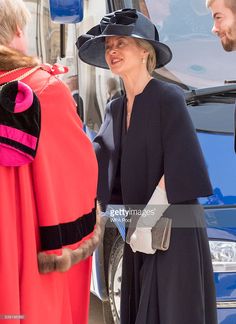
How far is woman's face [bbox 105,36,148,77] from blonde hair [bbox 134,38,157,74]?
17 millimetres

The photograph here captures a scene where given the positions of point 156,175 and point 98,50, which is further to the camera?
point 98,50

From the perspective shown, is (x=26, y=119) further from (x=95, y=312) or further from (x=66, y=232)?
(x=95, y=312)

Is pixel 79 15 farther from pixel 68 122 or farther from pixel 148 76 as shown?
pixel 68 122

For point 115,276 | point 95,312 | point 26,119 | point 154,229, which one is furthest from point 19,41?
point 95,312

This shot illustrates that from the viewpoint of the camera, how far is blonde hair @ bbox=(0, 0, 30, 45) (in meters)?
2.13

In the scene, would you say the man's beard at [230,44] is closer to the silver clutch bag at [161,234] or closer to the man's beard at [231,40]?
the man's beard at [231,40]

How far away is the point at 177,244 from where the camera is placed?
266 cm

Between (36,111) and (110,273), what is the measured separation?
1.82 meters

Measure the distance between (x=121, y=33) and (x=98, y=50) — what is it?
0.33m

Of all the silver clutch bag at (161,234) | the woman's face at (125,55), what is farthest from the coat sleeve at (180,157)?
the woman's face at (125,55)

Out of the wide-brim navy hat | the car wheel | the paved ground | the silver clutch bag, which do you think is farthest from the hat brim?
the paved ground

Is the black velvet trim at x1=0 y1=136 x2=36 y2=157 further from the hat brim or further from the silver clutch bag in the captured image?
the hat brim

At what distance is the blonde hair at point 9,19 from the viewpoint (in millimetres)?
2133

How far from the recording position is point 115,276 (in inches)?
144
